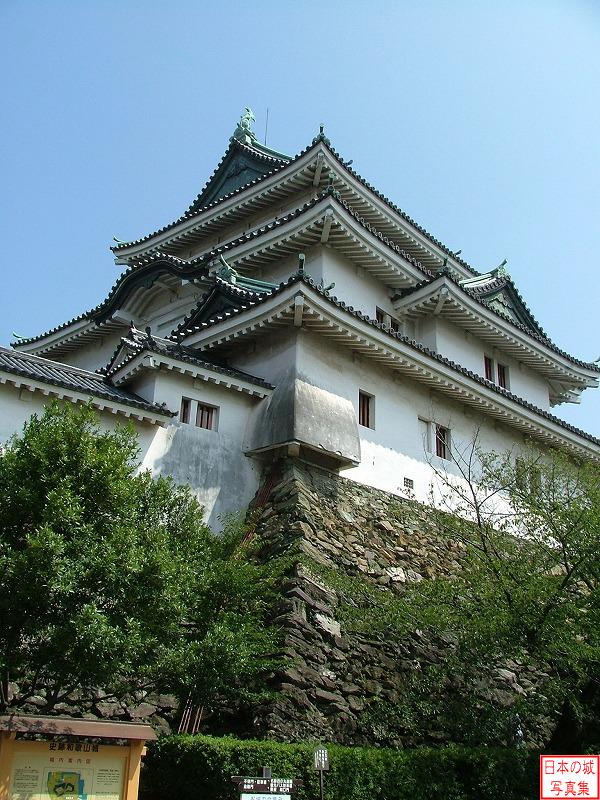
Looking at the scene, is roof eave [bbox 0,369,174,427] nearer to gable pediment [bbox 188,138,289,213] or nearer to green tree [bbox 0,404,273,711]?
green tree [bbox 0,404,273,711]

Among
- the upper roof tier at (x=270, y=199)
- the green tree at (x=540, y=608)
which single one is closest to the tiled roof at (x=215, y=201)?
the upper roof tier at (x=270, y=199)

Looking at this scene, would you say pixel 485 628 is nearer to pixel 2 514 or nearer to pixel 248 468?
pixel 248 468

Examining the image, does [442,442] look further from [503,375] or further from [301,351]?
[503,375]

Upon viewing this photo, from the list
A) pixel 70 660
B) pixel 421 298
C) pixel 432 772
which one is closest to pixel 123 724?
pixel 70 660

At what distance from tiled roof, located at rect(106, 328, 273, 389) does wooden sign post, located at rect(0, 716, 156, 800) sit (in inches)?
321

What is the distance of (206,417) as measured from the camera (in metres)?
17.0

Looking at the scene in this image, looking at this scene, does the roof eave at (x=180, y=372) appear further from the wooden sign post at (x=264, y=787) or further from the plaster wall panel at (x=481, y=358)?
the wooden sign post at (x=264, y=787)

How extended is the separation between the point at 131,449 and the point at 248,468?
19.0ft

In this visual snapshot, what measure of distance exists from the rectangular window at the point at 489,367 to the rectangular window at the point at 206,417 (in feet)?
34.4

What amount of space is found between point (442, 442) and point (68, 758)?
13.3m

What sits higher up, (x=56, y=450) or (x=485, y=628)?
(x=56, y=450)

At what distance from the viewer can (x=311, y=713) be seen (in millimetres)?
12484

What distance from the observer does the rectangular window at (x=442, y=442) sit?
66.5 ft

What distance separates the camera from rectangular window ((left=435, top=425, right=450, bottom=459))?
20281 millimetres
